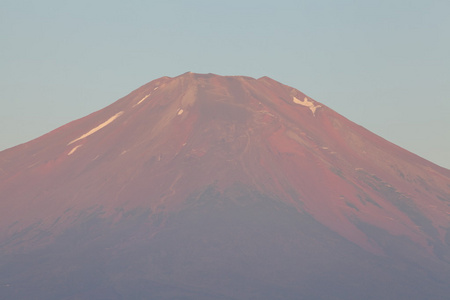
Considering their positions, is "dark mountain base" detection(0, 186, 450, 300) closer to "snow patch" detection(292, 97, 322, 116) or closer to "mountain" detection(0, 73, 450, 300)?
"mountain" detection(0, 73, 450, 300)

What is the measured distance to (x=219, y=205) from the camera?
9138 cm

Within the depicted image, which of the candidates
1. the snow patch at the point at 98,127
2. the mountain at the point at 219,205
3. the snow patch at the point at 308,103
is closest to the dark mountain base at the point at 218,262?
the mountain at the point at 219,205

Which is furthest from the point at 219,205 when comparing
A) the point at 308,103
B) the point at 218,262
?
the point at 308,103

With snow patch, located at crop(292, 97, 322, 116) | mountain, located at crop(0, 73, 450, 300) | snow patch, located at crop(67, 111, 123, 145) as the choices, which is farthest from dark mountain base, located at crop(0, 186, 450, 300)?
snow patch, located at crop(292, 97, 322, 116)

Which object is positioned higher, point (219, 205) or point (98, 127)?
point (98, 127)

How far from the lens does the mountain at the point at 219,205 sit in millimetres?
82875

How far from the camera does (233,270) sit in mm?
83000

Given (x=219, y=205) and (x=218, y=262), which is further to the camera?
(x=219, y=205)

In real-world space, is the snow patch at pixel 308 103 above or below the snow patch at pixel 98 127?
above

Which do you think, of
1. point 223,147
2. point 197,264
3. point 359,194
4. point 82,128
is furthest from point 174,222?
point 82,128

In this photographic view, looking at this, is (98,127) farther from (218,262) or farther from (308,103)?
(218,262)

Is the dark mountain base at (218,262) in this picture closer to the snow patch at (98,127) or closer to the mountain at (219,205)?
the mountain at (219,205)

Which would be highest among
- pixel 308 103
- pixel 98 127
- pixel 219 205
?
pixel 308 103

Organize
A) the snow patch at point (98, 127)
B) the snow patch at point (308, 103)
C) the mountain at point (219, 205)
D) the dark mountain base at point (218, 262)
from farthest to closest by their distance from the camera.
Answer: the snow patch at point (308, 103)
the snow patch at point (98, 127)
the mountain at point (219, 205)
the dark mountain base at point (218, 262)
